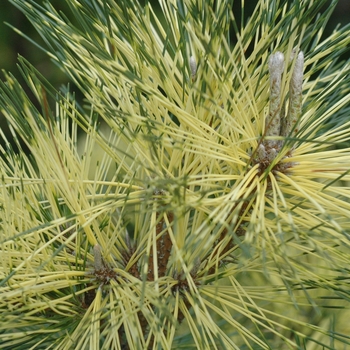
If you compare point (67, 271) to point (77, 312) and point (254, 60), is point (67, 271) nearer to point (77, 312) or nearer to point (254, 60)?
point (77, 312)

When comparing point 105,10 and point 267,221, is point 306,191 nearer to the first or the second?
point 267,221

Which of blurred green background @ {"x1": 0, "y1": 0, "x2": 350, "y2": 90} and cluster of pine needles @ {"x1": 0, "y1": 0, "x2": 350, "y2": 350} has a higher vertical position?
blurred green background @ {"x1": 0, "y1": 0, "x2": 350, "y2": 90}

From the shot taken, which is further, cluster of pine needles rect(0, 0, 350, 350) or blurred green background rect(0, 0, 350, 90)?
blurred green background rect(0, 0, 350, 90)

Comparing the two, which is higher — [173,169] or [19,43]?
[19,43]

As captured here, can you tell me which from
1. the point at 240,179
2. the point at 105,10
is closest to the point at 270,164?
the point at 240,179

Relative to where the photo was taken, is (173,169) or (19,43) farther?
(19,43)

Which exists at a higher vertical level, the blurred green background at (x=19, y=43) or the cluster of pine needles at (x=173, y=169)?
the blurred green background at (x=19, y=43)

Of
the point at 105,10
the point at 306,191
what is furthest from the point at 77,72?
the point at 306,191

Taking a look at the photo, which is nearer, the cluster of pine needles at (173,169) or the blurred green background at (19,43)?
the cluster of pine needles at (173,169)

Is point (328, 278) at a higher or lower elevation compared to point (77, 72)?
lower
